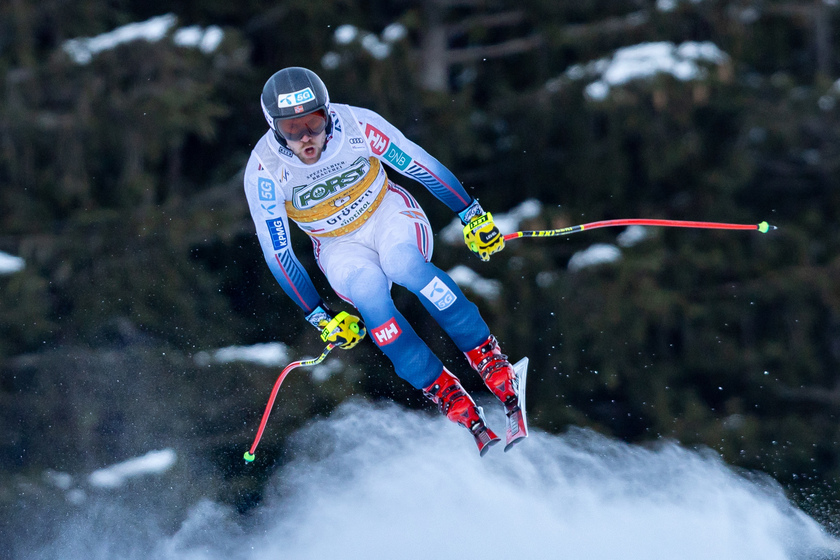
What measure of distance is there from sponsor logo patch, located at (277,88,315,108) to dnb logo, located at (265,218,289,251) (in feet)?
2.16

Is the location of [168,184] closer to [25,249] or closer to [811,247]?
[25,249]

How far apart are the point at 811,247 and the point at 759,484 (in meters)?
5.69

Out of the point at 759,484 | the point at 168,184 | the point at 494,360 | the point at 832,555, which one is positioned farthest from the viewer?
the point at 168,184

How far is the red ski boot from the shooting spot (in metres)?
6.78

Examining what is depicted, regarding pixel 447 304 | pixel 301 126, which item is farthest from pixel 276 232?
pixel 447 304

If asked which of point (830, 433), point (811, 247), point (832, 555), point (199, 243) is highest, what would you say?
point (199, 243)

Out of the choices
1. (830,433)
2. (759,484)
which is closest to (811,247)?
(830,433)

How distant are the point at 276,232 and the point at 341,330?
64 cm

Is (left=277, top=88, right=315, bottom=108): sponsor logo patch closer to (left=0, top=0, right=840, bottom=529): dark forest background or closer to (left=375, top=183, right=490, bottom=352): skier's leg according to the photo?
(left=375, top=183, right=490, bottom=352): skier's leg

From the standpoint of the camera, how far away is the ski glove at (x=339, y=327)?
22.1 ft

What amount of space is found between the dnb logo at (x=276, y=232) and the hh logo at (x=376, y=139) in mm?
640

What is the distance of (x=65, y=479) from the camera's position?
12.2m

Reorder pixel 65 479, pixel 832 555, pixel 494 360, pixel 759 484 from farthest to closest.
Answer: pixel 65 479 < pixel 759 484 < pixel 832 555 < pixel 494 360

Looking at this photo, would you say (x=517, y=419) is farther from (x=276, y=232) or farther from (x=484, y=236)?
(x=276, y=232)
